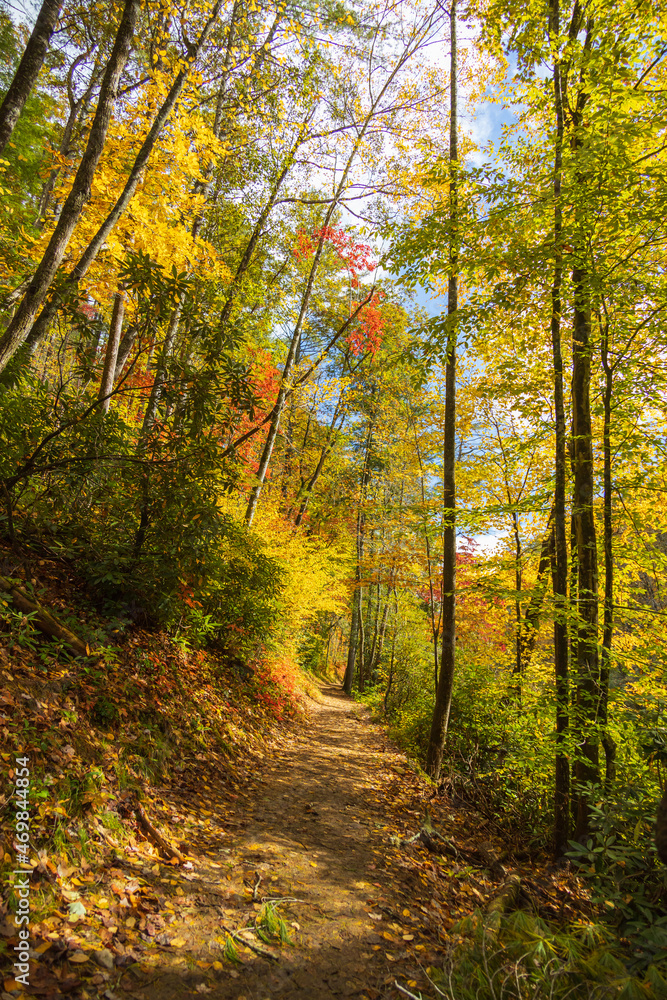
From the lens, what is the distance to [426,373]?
5.89m

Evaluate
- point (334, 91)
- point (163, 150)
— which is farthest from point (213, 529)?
point (334, 91)

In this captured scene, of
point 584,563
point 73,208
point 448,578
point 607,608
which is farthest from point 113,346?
point 607,608

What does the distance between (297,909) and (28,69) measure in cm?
764

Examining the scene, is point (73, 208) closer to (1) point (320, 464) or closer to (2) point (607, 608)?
(2) point (607, 608)

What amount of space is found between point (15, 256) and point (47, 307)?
3636 mm

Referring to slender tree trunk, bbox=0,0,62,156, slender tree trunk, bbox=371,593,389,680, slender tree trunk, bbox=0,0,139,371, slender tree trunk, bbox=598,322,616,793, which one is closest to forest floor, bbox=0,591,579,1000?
slender tree trunk, bbox=598,322,616,793

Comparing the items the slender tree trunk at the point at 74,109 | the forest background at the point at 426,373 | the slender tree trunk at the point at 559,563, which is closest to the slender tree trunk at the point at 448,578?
the forest background at the point at 426,373

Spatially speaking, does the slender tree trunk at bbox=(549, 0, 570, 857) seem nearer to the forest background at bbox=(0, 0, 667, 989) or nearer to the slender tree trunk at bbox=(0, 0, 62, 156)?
the forest background at bbox=(0, 0, 667, 989)

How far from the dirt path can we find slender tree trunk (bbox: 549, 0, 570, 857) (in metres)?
1.65

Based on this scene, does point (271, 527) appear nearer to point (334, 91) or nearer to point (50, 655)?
point (50, 655)

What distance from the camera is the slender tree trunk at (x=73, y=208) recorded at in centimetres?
385

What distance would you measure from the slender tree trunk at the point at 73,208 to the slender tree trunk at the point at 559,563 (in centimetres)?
458

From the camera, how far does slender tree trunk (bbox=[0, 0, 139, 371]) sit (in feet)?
12.6

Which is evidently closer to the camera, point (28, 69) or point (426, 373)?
point (28, 69)
